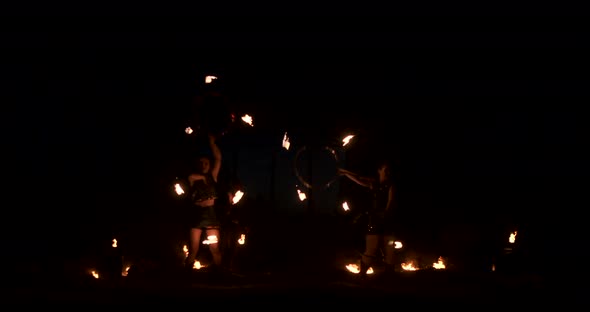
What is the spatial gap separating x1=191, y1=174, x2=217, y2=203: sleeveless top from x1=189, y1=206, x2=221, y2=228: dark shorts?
0.19 metres

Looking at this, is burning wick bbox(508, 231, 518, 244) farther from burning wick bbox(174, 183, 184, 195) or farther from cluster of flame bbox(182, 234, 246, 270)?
burning wick bbox(174, 183, 184, 195)

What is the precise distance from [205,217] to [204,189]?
1.56 ft

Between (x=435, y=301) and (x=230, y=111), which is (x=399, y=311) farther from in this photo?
(x=230, y=111)

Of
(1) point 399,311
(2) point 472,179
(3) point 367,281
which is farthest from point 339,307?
(2) point 472,179

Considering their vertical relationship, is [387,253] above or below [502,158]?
below

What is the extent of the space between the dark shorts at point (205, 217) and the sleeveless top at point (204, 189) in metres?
0.19

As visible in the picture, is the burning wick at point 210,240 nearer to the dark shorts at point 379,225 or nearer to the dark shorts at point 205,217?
the dark shorts at point 205,217

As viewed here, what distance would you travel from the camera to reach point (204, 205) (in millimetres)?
10734

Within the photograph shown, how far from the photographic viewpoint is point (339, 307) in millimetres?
7707

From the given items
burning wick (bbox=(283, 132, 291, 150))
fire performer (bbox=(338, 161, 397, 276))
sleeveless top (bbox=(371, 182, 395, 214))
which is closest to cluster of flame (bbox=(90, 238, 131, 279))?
burning wick (bbox=(283, 132, 291, 150))

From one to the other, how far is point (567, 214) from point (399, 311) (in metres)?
7.63

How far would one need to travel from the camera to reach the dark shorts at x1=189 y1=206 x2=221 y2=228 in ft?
35.3

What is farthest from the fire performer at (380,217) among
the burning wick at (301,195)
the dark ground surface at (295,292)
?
the burning wick at (301,195)

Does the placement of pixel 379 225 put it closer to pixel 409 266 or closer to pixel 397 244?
pixel 397 244
